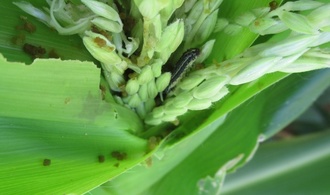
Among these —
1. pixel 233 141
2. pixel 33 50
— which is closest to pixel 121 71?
pixel 33 50

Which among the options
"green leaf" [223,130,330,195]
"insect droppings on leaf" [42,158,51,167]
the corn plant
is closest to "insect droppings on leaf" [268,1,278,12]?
the corn plant

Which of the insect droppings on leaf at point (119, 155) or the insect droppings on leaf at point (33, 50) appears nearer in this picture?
the insect droppings on leaf at point (33, 50)

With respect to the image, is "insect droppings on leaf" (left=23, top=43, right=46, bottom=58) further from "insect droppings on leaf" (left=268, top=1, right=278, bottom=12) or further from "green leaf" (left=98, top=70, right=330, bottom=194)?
"green leaf" (left=98, top=70, right=330, bottom=194)

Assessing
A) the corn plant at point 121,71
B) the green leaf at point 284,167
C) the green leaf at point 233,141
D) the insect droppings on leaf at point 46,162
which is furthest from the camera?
the green leaf at point 284,167

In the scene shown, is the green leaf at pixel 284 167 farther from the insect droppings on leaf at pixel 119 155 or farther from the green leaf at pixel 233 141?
the insect droppings on leaf at pixel 119 155

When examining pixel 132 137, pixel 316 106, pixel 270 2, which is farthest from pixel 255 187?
pixel 270 2

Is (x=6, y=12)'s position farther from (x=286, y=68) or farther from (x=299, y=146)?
(x=299, y=146)

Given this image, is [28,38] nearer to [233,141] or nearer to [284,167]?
[233,141]

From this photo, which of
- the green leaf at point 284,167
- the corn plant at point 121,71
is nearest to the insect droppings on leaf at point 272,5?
the corn plant at point 121,71
